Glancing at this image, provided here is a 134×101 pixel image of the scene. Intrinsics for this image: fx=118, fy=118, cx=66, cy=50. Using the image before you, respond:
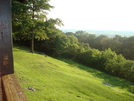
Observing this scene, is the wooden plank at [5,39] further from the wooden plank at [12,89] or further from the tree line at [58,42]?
the tree line at [58,42]

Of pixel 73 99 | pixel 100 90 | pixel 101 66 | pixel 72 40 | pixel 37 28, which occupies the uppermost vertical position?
pixel 37 28

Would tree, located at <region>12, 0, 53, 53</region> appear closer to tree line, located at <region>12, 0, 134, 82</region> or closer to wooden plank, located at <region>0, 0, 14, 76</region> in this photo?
tree line, located at <region>12, 0, 134, 82</region>

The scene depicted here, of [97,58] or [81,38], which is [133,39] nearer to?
[97,58]

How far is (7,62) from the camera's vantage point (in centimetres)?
101

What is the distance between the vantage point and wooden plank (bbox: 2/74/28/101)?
2.83 ft

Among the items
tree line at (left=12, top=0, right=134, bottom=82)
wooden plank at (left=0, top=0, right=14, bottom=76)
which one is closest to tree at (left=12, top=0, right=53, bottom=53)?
tree line at (left=12, top=0, right=134, bottom=82)

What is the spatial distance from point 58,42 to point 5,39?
2708 centimetres

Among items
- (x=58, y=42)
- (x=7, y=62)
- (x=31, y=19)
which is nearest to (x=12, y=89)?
(x=7, y=62)

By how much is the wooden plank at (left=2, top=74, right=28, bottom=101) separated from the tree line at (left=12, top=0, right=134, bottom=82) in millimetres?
13481

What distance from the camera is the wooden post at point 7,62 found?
900mm

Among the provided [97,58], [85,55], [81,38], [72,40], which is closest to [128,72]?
[97,58]

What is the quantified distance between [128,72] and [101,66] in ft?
20.2

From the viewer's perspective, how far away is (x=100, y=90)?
418 inches

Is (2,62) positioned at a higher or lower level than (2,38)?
lower
